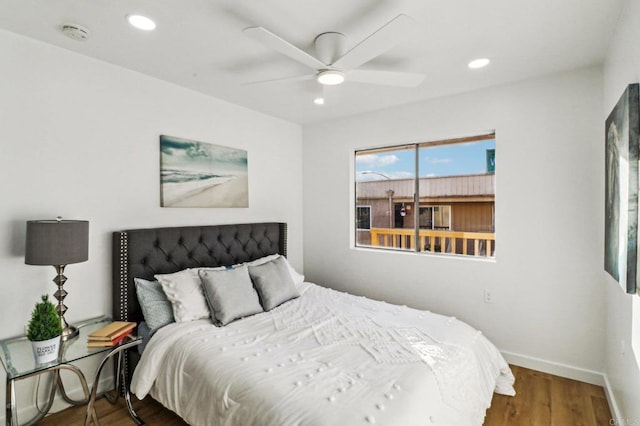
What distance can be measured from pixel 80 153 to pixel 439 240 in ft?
11.1

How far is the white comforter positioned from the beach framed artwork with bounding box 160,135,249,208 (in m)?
1.23

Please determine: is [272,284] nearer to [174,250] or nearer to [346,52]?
[174,250]

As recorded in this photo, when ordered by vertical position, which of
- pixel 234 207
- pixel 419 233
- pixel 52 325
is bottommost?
pixel 52 325

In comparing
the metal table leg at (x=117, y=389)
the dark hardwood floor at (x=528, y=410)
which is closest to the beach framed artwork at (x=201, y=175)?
the metal table leg at (x=117, y=389)

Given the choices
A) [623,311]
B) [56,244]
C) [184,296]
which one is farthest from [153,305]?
[623,311]

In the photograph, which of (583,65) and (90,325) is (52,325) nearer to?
(90,325)

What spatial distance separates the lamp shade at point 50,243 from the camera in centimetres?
187

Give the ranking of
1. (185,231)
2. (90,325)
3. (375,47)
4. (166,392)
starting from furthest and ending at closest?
(185,231) < (90,325) < (166,392) < (375,47)

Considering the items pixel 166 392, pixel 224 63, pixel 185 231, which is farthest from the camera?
pixel 185 231

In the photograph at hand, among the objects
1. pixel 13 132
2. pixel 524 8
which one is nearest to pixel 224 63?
pixel 13 132

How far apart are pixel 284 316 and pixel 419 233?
6.05ft

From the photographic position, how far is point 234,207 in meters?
3.39

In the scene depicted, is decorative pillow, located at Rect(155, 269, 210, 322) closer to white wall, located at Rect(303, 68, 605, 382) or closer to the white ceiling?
the white ceiling

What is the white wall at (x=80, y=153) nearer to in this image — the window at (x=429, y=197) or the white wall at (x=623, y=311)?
the window at (x=429, y=197)
